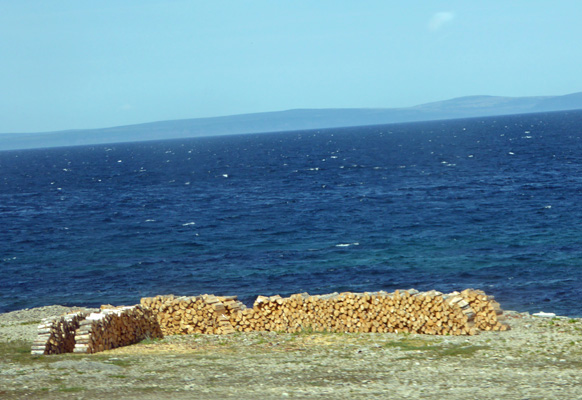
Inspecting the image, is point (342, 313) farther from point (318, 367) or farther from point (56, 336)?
point (56, 336)

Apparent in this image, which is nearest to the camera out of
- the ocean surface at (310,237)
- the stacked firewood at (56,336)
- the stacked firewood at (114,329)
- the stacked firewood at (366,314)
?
the stacked firewood at (56,336)

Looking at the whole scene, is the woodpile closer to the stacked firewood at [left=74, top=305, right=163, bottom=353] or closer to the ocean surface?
the stacked firewood at [left=74, top=305, right=163, bottom=353]

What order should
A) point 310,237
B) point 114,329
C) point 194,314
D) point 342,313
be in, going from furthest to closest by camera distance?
point 310,237 → point 194,314 → point 342,313 → point 114,329

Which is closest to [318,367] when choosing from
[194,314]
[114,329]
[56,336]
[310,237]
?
[194,314]

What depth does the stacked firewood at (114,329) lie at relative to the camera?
2152 cm

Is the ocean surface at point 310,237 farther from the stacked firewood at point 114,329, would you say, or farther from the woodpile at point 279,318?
the stacked firewood at point 114,329

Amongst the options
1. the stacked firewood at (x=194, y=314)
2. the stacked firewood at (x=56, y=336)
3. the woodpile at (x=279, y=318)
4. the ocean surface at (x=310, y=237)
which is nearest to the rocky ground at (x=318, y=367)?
the stacked firewood at (x=56, y=336)

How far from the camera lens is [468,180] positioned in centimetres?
9081

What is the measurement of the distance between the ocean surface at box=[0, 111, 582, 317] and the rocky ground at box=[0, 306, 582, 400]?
1277 centimetres

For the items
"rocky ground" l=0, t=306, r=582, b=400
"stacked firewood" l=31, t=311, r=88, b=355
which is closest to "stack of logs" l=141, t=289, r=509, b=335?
"rocky ground" l=0, t=306, r=582, b=400

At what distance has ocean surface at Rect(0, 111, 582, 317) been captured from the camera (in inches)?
1574

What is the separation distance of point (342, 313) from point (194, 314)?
507cm

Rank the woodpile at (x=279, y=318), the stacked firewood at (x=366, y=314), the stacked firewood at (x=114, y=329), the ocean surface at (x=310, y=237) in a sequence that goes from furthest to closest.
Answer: the ocean surface at (x=310, y=237) < the stacked firewood at (x=366, y=314) < the woodpile at (x=279, y=318) < the stacked firewood at (x=114, y=329)

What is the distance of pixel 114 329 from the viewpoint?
22.7 metres
